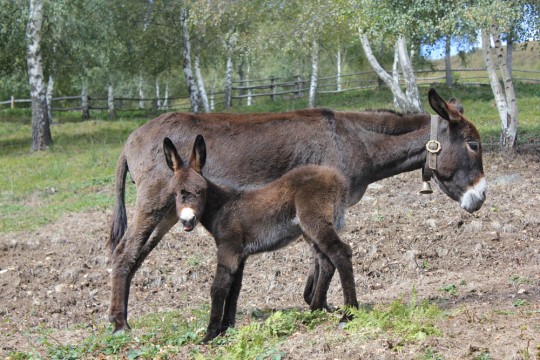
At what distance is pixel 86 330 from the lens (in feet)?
23.5

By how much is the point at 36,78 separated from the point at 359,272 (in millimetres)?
19193

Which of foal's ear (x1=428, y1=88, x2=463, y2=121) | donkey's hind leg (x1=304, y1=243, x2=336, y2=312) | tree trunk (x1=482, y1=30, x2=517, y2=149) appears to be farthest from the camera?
tree trunk (x1=482, y1=30, x2=517, y2=149)

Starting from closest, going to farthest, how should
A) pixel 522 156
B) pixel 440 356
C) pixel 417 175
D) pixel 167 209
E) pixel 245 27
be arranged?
1. pixel 440 356
2. pixel 167 209
3. pixel 417 175
4. pixel 522 156
5. pixel 245 27

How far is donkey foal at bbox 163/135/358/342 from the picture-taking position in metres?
5.84

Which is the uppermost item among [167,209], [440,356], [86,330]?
[167,209]

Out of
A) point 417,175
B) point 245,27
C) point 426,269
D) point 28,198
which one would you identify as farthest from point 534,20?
point 245,27

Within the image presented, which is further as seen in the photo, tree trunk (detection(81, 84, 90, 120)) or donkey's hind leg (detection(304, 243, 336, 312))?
tree trunk (detection(81, 84, 90, 120))

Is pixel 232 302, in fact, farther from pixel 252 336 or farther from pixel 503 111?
pixel 503 111

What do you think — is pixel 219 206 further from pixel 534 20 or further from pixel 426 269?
pixel 534 20

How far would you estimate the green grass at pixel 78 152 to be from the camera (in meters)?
14.5

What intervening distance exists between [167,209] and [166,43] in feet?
88.0

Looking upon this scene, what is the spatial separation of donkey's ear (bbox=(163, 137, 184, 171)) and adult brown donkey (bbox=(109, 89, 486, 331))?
0.39 meters

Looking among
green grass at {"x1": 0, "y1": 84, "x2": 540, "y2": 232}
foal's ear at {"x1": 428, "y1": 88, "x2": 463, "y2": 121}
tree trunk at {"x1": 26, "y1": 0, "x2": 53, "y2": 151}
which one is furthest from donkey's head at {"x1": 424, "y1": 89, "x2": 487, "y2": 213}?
tree trunk at {"x1": 26, "y1": 0, "x2": 53, "y2": 151}

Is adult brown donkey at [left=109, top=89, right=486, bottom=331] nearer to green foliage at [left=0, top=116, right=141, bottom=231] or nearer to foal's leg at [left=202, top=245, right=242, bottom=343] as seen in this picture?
foal's leg at [left=202, top=245, right=242, bottom=343]
